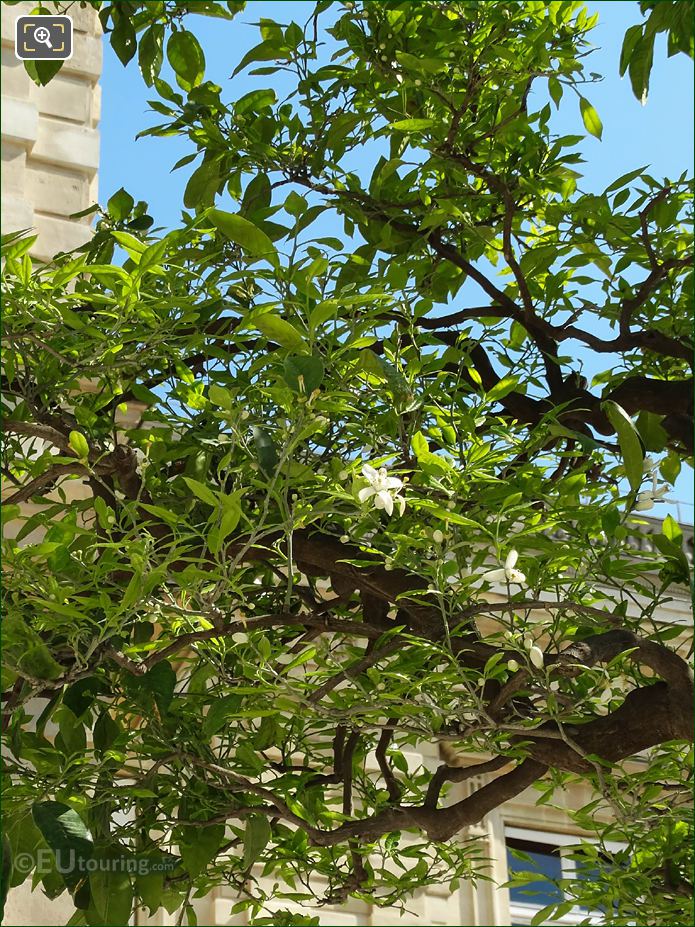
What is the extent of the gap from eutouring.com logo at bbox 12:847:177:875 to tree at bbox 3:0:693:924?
0.01 meters

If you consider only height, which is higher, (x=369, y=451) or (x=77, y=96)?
(x=77, y=96)

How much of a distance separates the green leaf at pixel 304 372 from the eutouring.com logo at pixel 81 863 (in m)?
0.61

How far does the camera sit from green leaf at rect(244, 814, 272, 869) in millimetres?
1617

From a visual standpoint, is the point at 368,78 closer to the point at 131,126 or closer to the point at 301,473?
the point at 131,126

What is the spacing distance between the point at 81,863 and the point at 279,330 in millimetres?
715

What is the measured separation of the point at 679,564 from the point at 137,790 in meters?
0.73

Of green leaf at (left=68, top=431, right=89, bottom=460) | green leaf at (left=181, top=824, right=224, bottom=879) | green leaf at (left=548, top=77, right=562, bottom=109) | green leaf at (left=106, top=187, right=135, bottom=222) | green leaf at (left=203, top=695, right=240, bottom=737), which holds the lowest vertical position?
green leaf at (left=181, top=824, right=224, bottom=879)

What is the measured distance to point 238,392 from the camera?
145 cm

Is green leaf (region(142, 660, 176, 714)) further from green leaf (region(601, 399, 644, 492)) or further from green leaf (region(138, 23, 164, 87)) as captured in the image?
green leaf (region(138, 23, 164, 87))

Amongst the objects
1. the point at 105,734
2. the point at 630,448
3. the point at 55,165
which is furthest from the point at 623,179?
the point at 55,165

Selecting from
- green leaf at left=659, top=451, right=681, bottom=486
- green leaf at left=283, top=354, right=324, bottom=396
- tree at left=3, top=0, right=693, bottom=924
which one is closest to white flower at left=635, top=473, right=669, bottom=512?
tree at left=3, top=0, right=693, bottom=924

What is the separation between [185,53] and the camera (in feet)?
5.37

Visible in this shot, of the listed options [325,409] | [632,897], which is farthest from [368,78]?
[632,897]

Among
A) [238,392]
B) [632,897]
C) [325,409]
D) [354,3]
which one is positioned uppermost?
[354,3]
